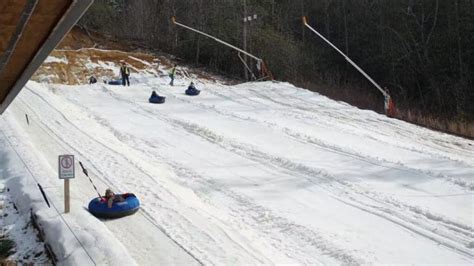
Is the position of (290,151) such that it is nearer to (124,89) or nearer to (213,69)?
(124,89)

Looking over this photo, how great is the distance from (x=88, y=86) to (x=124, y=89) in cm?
189

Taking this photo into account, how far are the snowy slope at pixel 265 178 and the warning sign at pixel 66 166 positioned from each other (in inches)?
29.1

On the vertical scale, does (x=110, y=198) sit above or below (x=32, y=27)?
below

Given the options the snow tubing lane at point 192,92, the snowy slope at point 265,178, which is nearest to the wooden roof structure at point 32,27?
the snowy slope at point 265,178

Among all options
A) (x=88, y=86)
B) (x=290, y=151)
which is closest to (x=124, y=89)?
(x=88, y=86)

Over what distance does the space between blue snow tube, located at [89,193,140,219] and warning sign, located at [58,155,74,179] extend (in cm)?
Answer: 79

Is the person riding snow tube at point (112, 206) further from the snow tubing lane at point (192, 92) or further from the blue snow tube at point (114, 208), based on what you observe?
the snow tubing lane at point (192, 92)

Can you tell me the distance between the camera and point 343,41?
44344 mm

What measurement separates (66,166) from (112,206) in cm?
110

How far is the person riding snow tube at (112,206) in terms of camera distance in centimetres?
959

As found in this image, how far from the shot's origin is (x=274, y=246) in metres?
9.04

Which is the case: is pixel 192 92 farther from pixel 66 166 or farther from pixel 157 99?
pixel 66 166

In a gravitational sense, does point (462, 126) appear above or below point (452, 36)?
below

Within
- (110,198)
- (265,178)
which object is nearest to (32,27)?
(110,198)
